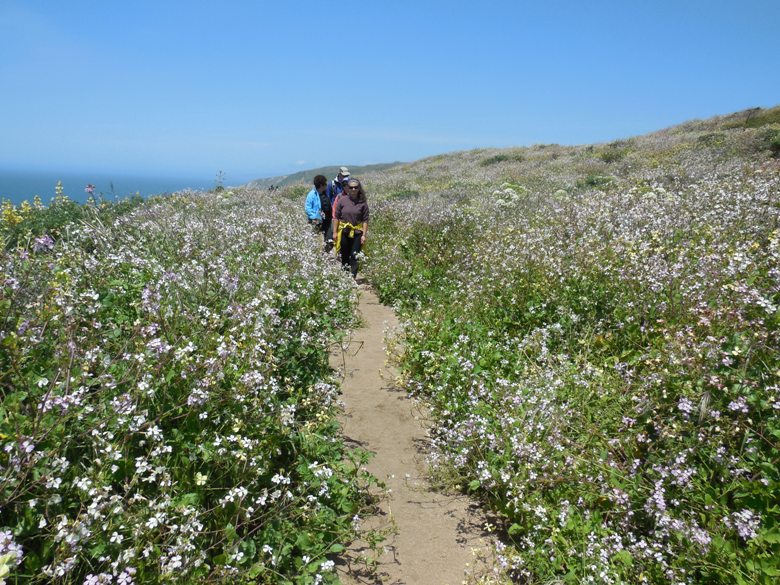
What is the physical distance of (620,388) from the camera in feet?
17.2

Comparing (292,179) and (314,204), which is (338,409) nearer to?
(314,204)

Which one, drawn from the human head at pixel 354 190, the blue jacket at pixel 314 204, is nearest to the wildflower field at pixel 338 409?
the human head at pixel 354 190

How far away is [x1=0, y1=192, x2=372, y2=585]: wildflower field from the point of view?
2553mm

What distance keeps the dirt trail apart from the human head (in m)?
4.93

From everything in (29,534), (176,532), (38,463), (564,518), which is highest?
(38,463)

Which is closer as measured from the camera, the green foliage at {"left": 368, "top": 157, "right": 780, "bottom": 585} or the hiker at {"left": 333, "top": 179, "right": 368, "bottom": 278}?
the green foliage at {"left": 368, "top": 157, "right": 780, "bottom": 585}

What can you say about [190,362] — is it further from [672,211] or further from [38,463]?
[672,211]

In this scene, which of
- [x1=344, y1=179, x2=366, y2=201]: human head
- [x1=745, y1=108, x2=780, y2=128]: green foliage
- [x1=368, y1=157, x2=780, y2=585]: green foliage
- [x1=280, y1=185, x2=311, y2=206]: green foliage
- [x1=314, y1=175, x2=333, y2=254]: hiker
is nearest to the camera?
[x1=368, y1=157, x2=780, y2=585]: green foliage

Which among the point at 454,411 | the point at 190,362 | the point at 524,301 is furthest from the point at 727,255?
the point at 190,362

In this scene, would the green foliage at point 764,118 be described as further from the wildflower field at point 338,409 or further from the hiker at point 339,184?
the hiker at point 339,184

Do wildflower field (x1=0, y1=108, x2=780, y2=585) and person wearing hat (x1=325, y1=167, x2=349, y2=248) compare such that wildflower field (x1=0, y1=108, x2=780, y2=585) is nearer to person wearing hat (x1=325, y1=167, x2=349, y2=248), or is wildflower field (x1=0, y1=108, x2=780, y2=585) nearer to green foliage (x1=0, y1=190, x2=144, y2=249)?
green foliage (x1=0, y1=190, x2=144, y2=249)

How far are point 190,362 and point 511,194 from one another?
1619 cm

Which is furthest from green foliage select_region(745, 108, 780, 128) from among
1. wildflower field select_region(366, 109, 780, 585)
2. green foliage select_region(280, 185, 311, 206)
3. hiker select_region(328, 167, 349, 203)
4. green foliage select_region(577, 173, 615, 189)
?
hiker select_region(328, 167, 349, 203)

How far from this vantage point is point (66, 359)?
9.82ft
